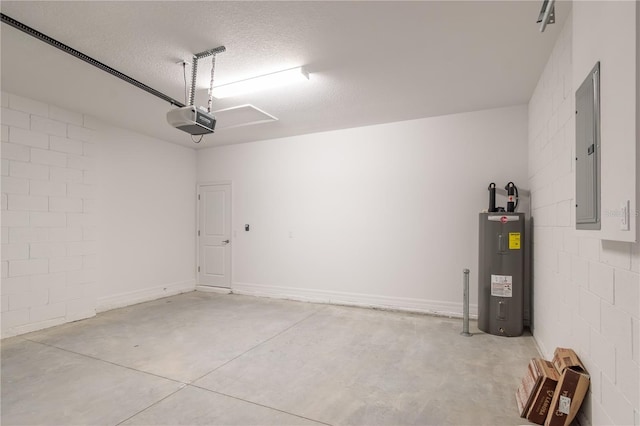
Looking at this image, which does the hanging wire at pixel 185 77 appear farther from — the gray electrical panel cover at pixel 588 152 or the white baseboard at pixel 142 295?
the white baseboard at pixel 142 295

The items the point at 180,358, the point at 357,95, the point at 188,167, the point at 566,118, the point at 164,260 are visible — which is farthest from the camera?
the point at 188,167

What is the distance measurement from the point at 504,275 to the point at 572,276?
1.49 meters

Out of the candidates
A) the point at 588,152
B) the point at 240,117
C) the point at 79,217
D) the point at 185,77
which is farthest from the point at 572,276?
the point at 79,217

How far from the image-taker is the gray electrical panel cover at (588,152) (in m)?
1.65

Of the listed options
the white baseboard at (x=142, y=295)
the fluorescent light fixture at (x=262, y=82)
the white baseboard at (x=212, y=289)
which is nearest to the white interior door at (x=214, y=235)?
the white baseboard at (x=212, y=289)

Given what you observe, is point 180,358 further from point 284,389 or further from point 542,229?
point 542,229

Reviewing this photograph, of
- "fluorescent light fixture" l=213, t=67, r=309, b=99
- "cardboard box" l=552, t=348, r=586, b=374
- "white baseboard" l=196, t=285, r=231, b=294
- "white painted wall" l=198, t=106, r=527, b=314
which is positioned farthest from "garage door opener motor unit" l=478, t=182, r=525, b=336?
"white baseboard" l=196, t=285, r=231, b=294

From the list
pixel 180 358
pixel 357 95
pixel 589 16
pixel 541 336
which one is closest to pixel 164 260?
pixel 180 358

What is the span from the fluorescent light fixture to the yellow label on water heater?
3.01m

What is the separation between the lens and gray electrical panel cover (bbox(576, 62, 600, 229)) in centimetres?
165

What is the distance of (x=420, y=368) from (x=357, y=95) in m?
3.14

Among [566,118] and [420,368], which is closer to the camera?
[566,118]

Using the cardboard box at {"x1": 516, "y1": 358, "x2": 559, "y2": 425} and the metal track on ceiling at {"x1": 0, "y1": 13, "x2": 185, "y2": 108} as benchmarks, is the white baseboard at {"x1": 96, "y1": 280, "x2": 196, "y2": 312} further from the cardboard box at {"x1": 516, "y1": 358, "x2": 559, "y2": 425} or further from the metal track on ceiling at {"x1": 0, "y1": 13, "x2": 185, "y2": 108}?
the cardboard box at {"x1": 516, "y1": 358, "x2": 559, "y2": 425}

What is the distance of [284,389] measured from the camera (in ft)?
8.50
